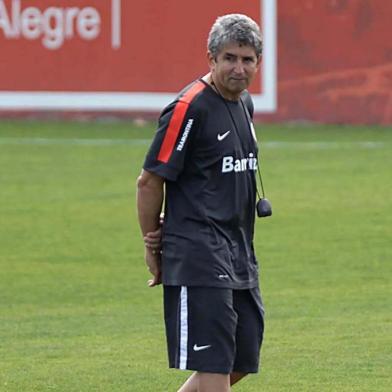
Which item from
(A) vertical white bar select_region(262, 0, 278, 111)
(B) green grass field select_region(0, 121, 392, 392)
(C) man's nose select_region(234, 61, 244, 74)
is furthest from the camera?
(A) vertical white bar select_region(262, 0, 278, 111)

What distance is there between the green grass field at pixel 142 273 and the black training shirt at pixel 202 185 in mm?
2072

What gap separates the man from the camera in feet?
20.6

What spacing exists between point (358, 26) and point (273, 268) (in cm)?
1315

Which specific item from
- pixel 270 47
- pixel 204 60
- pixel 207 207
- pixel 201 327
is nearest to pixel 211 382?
pixel 201 327

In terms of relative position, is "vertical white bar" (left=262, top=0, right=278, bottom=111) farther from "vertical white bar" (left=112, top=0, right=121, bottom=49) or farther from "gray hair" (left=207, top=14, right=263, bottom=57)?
"gray hair" (left=207, top=14, right=263, bottom=57)

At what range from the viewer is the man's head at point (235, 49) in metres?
6.23

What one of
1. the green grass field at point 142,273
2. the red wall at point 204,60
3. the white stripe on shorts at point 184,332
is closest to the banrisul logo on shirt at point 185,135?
the white stripe on shorts at point 184,332

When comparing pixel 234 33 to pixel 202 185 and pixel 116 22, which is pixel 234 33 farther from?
pixel 116 22

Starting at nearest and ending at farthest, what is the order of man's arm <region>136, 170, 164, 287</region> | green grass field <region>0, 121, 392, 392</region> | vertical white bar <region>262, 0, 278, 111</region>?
man's arm <region>136, 170, 164, 287</region>, green grass field <region>0, 121, 392, 392</region>, vertical white bar <region>262, 0, 278, 111</region>

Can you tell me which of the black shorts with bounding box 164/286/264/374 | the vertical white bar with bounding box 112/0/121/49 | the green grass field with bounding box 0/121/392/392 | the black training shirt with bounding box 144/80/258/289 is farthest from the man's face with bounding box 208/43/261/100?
the vertical white bar with bounding box 112/0/121/49

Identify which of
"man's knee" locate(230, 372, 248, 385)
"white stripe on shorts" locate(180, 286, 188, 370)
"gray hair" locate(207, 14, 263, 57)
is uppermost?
"gray hair" locate(207, 14, 263, 57)

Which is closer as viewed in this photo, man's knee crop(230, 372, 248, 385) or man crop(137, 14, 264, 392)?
man crop(137, 14, 264, 392)

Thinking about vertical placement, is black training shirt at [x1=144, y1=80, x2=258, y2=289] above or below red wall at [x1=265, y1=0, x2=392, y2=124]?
above

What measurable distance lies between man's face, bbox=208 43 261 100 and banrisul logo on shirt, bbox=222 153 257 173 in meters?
0.31
